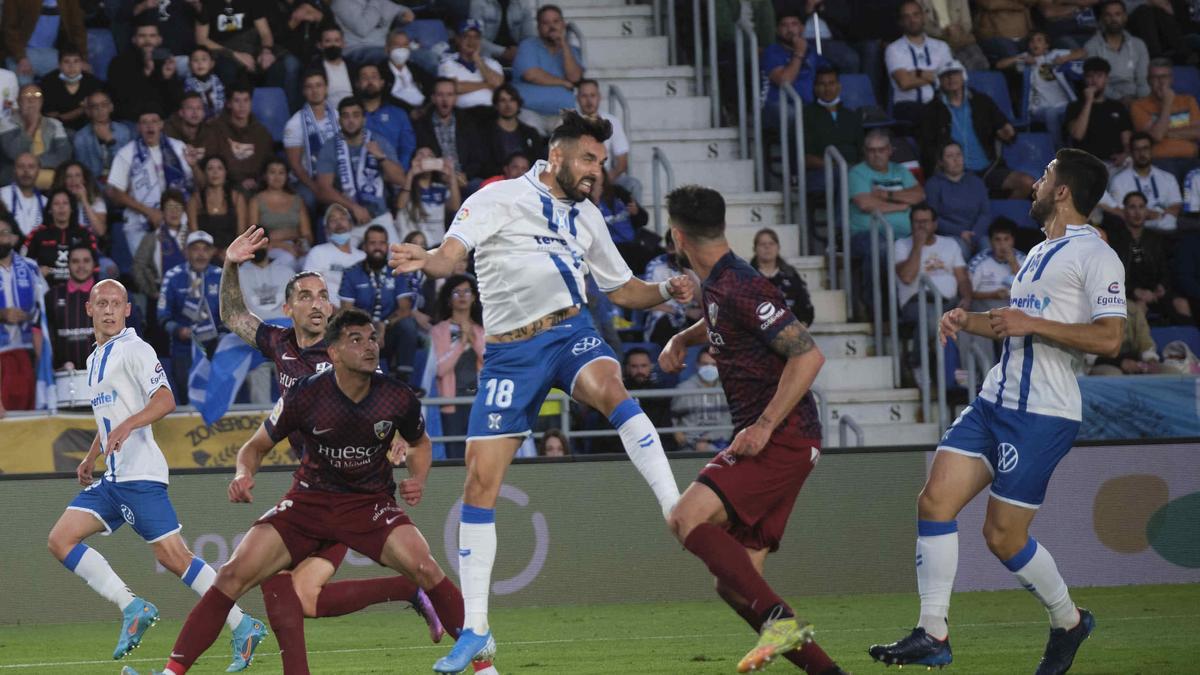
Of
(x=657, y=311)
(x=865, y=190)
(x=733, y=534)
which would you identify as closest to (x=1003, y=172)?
(x=865, y=190)

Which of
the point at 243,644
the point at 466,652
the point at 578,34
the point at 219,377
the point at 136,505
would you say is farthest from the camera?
the point at 578,34

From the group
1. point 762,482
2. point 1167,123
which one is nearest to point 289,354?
point 762,482

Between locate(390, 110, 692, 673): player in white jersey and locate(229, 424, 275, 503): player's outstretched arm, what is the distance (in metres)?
1.04

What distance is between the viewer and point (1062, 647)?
7.92 metres

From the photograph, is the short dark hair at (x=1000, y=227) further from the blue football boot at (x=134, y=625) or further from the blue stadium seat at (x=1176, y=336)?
the blue football boot at (x=134, y=625)

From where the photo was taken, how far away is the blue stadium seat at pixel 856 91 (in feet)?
60.5

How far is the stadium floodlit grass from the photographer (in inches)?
352

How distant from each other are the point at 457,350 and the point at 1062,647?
288 inches

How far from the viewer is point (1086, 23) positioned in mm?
20125

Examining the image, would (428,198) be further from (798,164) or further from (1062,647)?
(1062,647)

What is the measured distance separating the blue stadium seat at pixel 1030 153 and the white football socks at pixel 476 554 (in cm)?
1195

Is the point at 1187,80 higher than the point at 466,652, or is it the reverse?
the point at 1187,80

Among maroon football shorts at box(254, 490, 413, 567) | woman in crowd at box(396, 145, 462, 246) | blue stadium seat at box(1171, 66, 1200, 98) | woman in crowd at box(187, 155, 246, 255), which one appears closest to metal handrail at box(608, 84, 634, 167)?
woman in crowd at box(396, 145, 462, 246)

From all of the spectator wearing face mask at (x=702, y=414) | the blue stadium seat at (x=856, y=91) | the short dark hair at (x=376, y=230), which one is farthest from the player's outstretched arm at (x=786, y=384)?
the blue stadium seat at (x=856, y=91)
